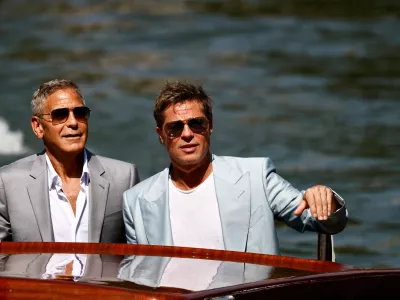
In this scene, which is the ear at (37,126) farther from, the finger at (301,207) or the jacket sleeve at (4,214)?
the finger at (301,207)

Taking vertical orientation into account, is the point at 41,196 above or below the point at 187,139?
below

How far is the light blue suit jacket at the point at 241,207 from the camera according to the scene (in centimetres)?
361

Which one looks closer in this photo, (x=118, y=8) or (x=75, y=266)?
(x=75, y=266)

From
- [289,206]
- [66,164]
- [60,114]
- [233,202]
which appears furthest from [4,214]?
[289,206]

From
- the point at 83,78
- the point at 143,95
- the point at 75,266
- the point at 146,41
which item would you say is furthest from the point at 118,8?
the point at 75,266

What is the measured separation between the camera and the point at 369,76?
1529 centimetres

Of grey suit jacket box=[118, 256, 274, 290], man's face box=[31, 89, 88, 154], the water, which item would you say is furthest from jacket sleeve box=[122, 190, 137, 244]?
the water

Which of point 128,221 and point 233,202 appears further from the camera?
point 128,221

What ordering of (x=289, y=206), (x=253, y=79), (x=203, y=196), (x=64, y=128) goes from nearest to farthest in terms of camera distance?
(x=289, y=206), (x=203, y=196), (x=64, y=128), (x=253, y=79)

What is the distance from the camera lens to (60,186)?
12.7 ft

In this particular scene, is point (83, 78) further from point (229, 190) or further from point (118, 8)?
point (229, 190)

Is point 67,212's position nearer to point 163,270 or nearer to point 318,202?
point 318,202

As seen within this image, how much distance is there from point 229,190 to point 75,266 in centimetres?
89

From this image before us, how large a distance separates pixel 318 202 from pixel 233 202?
46 cm
